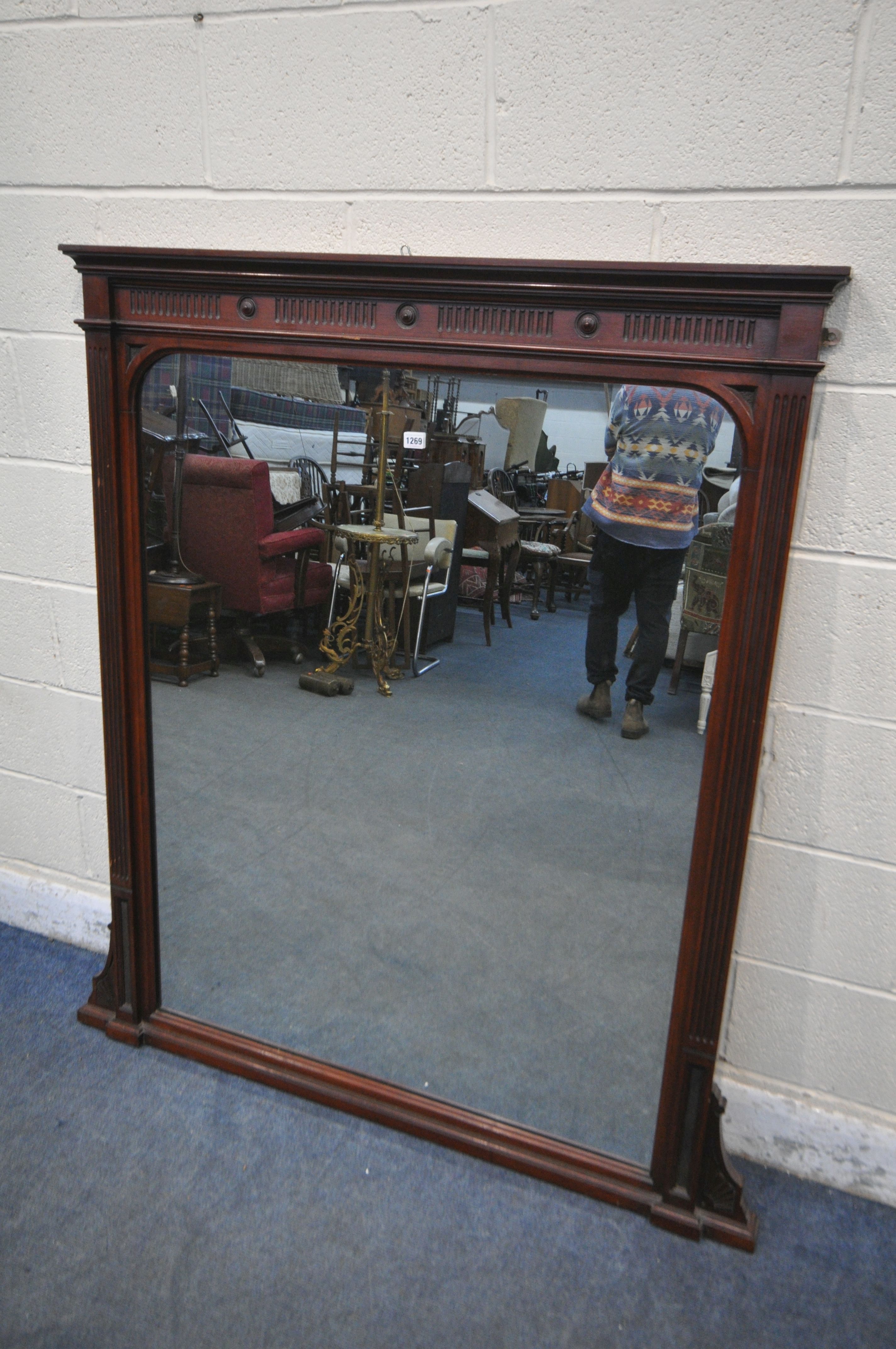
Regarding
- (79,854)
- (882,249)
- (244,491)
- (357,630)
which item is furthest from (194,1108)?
(882,249)

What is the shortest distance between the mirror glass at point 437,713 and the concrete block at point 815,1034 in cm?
14

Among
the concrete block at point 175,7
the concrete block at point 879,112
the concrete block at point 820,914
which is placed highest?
the concrete block at point 175,7

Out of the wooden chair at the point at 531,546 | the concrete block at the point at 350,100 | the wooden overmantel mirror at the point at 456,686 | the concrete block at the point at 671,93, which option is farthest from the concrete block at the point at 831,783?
the concrete block at the point at 350,100

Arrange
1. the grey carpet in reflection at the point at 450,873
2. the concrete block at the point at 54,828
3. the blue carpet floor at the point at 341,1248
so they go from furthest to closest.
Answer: the concrete block at the point at 54,828
the grey carpet in reflection at the point at 450,873
the blue carpet floor at the point at 341,1248

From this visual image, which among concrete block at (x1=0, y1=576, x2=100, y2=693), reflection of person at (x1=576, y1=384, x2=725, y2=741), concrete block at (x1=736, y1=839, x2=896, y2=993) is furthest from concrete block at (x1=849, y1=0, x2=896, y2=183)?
concrete block at (x1=0, y1=576, x2=100, y2=693)

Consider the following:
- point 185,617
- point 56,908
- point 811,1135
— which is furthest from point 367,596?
point 811,1135

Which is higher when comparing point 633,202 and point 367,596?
point 633,202

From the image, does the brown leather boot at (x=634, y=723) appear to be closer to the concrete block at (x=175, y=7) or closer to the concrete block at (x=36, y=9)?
the concrete block at (x=175, y=7)

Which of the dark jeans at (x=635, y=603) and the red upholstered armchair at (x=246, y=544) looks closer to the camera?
the dark jeans at (x=635, y=603)

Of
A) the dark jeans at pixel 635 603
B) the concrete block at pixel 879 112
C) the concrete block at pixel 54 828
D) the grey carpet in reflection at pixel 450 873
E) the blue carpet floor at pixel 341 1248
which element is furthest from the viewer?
the concrete block at pixel 54 828

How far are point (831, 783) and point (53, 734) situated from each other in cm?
139

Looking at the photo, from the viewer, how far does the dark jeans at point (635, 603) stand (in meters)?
1.25

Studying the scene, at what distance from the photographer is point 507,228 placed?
1.20 metres

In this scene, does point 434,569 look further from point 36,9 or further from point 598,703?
point 36,9
